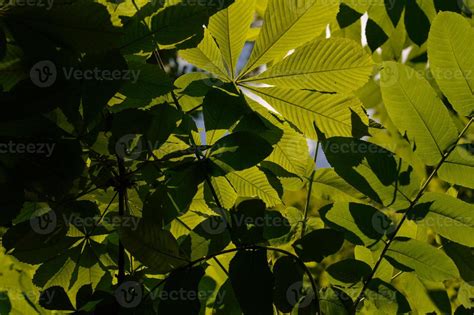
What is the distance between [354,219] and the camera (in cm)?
128

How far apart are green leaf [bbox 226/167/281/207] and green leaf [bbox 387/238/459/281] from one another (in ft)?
0.99

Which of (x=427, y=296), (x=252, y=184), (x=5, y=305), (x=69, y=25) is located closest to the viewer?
(x=69, y=25)

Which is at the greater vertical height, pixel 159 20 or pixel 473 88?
pixel 159 20

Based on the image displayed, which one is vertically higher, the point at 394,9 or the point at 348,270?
the point at 394,9

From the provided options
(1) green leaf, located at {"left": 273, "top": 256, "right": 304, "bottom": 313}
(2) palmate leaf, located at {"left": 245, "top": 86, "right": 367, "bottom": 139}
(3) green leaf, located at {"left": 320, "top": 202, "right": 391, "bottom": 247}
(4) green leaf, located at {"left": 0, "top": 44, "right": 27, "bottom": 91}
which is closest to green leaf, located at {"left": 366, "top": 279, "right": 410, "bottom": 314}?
(3) green leaf, located at {"left": 320, "top": 202, "right": 391, "bottom": 247}

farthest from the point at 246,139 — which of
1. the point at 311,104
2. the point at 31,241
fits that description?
the point at 31,241

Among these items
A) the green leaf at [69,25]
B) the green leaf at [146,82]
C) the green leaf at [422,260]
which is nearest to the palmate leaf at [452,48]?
the green leaf at [422,260]

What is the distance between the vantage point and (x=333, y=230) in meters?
1.20

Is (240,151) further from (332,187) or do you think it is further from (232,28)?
(332,187)

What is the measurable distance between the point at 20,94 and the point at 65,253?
48 cm

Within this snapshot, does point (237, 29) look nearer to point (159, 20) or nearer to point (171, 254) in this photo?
point (159, 20)

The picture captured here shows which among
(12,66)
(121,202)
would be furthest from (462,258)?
(12,66)

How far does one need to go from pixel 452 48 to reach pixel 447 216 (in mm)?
373

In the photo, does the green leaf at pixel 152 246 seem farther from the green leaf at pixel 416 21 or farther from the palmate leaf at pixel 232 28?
the green leaf at pixel 416 21
